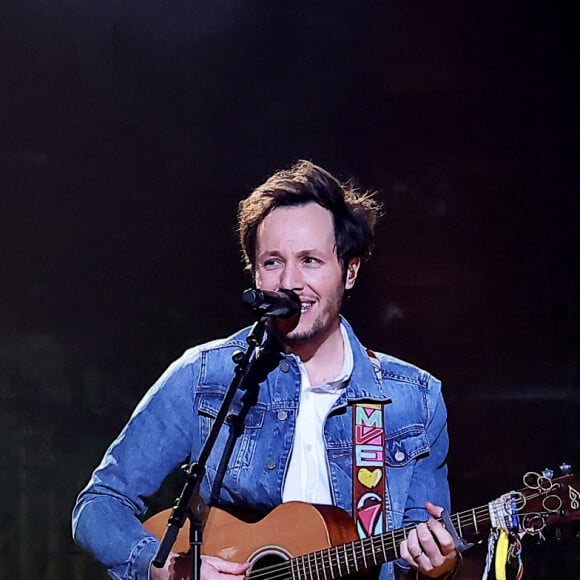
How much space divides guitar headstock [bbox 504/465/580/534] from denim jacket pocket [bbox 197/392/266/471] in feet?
3.16

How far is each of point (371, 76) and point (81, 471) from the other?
1865 mm

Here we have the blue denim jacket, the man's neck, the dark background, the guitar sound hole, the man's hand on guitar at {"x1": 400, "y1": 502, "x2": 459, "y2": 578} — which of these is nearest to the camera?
the man's hand on guitar at {"x1": 400, "y1": 502, "x2": 459, "y2": 578}

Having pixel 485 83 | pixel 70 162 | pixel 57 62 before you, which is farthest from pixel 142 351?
pixel 485 83

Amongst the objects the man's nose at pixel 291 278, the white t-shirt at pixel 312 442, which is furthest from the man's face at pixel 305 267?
the white t-shirt at pixel 312 442

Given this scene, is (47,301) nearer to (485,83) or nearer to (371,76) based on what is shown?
(371,76)

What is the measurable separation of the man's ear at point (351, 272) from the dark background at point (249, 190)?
34 cm

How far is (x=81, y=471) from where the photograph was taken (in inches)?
164

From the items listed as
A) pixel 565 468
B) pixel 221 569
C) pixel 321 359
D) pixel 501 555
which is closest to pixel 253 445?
pixel 321 359

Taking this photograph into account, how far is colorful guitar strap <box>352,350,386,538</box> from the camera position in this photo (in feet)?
11.3

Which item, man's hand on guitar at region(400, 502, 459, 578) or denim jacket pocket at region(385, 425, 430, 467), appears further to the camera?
denim jacket pocket at region(385, 425, 430, 467)

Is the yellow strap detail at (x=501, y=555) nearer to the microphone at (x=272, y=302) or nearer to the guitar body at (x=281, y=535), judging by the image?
the guitar body at (x=281, y=535)

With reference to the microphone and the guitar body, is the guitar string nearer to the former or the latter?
the guitar body

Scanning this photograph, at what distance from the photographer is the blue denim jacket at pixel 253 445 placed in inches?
136

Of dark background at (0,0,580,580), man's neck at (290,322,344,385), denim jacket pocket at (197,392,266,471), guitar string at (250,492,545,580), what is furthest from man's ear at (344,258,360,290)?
guitar string at (250,492,545,580)
